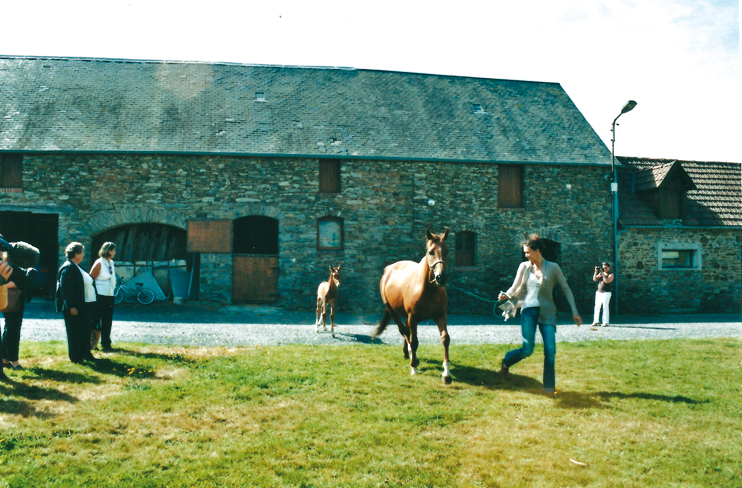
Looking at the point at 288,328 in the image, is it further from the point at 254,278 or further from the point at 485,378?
the point at 485,378

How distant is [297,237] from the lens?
16.4 metres

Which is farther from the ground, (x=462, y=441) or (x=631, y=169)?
(x=631, y=169)

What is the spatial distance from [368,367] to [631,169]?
17.0 meters

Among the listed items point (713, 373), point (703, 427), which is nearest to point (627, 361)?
point (713, 373)

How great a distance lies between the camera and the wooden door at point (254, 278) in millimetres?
16375

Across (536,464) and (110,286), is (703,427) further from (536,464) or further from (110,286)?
(110,286)

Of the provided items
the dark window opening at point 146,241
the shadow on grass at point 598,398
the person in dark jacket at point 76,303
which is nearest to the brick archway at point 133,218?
the dark window opening at point 146,241

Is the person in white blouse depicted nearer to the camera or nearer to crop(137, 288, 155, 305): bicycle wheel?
the camera

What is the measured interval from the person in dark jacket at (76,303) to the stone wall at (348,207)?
9.01 m

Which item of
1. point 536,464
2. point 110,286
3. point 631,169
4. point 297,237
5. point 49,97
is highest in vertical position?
point 49,97

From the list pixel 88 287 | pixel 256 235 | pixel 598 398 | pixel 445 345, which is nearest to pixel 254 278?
pixel 256 235

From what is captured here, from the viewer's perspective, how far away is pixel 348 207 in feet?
54.7

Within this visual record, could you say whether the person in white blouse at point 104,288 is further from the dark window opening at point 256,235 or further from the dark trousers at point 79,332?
the dark window opening at point 256,235

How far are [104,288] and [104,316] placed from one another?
0.49m
